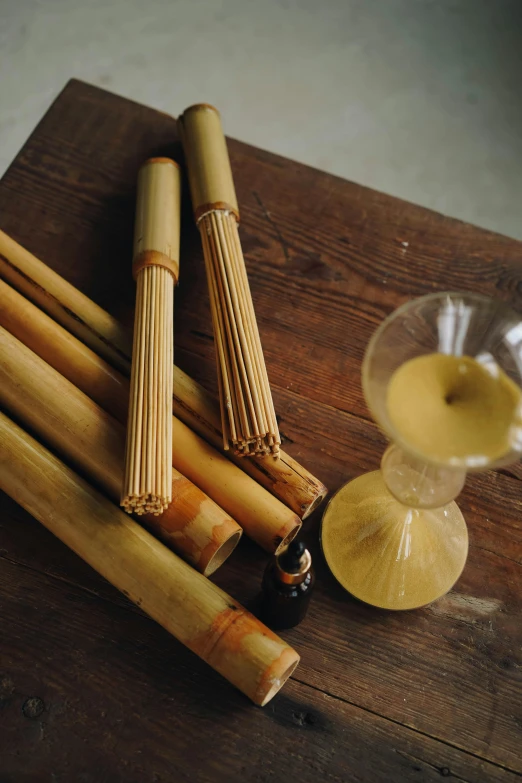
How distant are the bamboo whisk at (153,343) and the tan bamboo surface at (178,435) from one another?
0.16 ft

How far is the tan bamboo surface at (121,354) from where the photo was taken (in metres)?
0.79

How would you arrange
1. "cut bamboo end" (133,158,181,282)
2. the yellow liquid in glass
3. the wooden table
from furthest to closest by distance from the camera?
1. "cut bamboo end" (133,158,181,282)
2. the wooden table
3. the yellow liquid in glass

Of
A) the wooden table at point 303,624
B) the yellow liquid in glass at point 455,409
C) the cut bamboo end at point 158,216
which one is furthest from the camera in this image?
the cut bamboo end at point 158,216

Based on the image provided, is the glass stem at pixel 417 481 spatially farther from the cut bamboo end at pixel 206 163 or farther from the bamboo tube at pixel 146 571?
the cut bamboo end at pixel 206 163

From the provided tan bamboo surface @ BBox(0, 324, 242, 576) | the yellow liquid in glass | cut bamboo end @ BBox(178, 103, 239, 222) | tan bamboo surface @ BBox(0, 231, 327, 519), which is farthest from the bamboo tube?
cut bamboo end @ BBox(178, 103, 239, 222)

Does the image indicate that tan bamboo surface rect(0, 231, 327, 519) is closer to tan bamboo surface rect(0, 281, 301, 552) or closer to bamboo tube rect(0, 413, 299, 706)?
tan bamboo surface rect(0, 281, 301, 552)

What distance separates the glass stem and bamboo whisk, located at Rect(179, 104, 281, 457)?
0.39ft

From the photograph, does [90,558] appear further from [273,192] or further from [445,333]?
[273,192]

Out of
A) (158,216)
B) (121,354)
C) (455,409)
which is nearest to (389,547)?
(455,409)

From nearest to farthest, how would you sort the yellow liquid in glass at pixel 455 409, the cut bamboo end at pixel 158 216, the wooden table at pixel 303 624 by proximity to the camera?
the yellow liquid in glass at pixel 455 409 < the wooden table at pixel 303 624 < the cut bamboo end at pixel 158 216

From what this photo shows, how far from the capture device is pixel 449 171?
1.98 metres

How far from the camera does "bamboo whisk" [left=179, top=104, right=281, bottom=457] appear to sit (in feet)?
2.52

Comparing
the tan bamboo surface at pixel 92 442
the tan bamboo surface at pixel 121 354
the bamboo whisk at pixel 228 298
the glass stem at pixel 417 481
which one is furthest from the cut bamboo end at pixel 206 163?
the glass stem at pixel 417 481

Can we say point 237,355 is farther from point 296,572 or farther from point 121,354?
point 296,572
